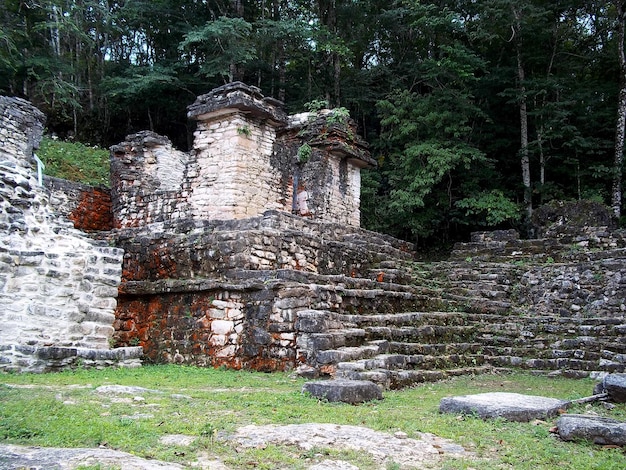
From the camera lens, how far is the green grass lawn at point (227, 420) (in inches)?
129

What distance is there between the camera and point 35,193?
753cm

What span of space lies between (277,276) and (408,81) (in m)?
19.5

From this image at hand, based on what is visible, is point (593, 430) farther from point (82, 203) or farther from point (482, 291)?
point (82, 203)

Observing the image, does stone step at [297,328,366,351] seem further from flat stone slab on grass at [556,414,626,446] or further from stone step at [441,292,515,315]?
stone step at [441,292,515,315]

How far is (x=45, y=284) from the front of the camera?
7.10 metres

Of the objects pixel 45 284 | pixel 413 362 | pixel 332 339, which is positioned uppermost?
pixel 45 284

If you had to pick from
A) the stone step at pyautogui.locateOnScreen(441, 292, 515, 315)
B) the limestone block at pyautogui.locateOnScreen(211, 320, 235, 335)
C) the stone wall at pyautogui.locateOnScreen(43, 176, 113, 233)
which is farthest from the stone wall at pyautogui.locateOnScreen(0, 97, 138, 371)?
the stone wall at pyautogui.locateOnScreen(43, 176, 113, 233)

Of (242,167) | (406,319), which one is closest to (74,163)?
(242,167)

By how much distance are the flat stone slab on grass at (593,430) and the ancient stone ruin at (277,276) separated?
2600 mm

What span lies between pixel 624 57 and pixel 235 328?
18.9m

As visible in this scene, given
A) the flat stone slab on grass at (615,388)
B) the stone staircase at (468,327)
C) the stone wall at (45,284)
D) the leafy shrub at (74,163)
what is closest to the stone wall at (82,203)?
the leafy shrub at (74,163)

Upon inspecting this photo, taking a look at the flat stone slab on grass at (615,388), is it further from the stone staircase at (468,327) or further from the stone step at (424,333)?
the stone step at (424,333)

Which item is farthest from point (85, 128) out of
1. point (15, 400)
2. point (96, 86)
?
point (15, 400)

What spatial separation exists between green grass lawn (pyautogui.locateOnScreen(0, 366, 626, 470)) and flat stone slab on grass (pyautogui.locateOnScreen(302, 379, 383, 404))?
0.11 m
